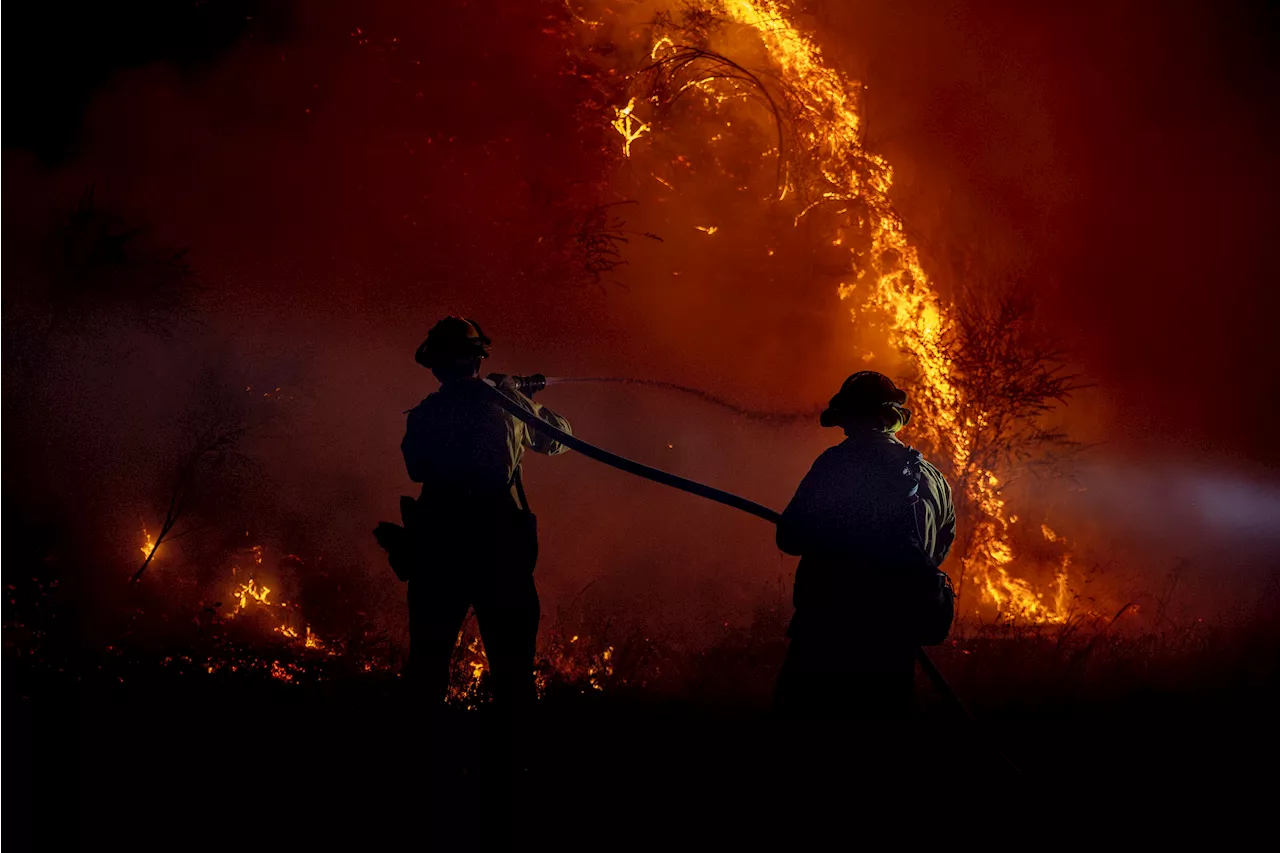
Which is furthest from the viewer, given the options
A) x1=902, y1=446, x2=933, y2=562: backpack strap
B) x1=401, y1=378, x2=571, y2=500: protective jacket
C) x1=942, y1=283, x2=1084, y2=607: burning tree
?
x1=942, y1=283, x2=1084, y2=607: burning tree

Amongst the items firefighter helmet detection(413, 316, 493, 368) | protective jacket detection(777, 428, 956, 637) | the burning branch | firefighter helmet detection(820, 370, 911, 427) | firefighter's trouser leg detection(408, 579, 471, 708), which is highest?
the burning branch

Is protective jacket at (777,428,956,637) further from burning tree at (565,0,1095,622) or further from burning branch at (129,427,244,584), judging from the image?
burning branch at (129,427,244,584)

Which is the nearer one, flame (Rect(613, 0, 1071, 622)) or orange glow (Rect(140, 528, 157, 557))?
orange glow (Rect(140, 528, 157, 557))

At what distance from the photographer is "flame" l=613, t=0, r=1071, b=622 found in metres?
9.81

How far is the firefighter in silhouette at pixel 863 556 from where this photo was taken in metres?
3.72

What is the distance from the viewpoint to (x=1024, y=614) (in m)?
10.7

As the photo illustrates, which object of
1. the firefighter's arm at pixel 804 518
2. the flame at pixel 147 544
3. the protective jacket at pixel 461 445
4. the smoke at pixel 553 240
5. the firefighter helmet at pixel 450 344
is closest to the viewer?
the firefighter's arm at pixel 804 518

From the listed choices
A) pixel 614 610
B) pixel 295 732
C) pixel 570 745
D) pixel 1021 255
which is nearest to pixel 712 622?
pixel 614 610

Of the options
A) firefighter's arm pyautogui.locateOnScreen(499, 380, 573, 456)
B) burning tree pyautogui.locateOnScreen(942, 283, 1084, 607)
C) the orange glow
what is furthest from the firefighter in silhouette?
the orange glow

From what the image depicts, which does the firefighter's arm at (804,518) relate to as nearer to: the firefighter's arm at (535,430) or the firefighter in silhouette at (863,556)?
the firefighter in silhouette at (863,556)

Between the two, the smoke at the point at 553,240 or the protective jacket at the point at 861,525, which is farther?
the smoke at the point at 553,240

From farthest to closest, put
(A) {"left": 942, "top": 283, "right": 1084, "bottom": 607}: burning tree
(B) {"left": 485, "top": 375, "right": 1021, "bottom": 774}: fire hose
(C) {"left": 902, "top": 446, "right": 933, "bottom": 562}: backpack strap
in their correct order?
(A) {"left": 942, "top": 283, "right": 1084, "bottom": 607}: burning tree < (B) {"left": 485, "top": 375, "right": 1021, "bottom": 774}: fire hose < (C) {"left": 902, "top": 446, "right": 933, "bottom": 562}: backpack strap

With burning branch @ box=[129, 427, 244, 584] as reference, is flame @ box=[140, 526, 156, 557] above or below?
below

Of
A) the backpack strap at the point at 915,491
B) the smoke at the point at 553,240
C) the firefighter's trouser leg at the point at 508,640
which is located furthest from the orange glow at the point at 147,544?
the backpack strap at the point at 915,491
